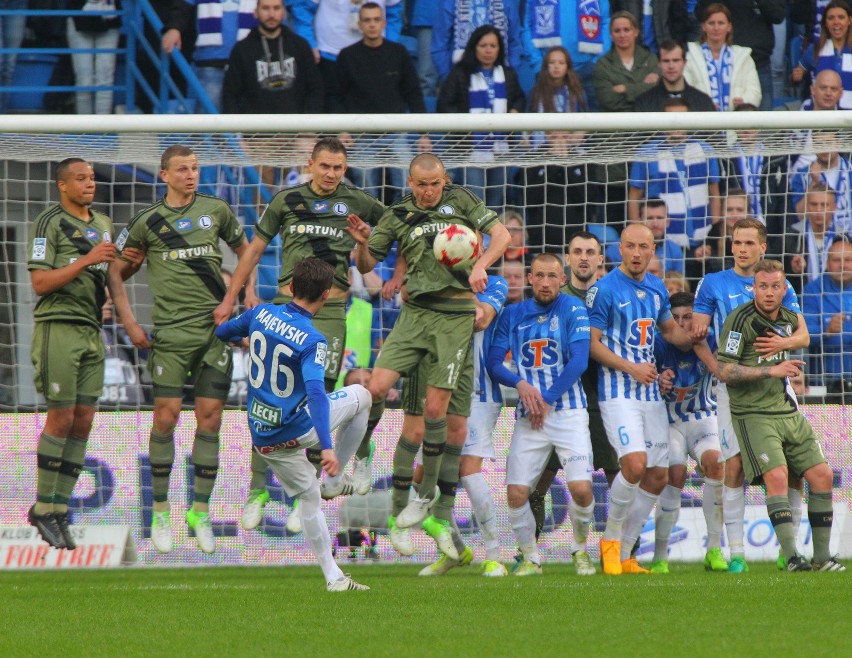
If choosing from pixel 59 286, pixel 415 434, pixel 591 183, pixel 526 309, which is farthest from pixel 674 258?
pixel 59 286

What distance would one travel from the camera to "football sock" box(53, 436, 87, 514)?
938 centimetres

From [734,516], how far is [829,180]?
12.1 feet

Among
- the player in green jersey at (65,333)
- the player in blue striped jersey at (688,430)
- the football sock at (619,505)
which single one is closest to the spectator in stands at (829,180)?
the player in blue striped jersey at (688,430)

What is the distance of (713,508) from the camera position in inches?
394

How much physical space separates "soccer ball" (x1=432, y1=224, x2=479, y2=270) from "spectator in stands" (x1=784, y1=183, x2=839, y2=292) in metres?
3.67

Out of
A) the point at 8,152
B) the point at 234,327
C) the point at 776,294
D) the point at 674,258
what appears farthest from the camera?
the point at 674,258

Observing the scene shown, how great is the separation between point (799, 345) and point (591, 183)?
2.97 metres

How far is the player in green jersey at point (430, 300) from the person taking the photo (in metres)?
9.16

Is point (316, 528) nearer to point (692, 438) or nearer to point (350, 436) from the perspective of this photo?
point (350, 436)

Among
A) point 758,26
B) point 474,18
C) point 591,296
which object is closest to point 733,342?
point 591,296

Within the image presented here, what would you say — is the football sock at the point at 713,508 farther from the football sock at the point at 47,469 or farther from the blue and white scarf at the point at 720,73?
the blue and white scarf at the point at 720,73

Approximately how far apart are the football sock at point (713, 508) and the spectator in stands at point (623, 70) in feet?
16.8

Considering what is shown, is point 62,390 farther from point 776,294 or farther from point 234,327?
point 776,294

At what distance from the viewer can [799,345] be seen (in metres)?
8.86
